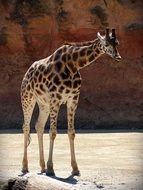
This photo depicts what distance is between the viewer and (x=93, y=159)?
7875 mm

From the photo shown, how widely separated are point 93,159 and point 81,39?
5657 mm

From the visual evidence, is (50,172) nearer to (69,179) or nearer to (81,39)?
(69,179)

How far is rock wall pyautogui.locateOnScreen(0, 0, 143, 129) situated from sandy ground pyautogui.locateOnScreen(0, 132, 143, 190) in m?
1.56

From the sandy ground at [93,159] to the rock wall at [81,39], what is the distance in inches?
61.4

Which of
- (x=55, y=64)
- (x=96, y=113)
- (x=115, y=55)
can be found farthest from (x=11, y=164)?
(x=96, y=113)

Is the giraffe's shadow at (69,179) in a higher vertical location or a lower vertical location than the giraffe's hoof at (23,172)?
higher

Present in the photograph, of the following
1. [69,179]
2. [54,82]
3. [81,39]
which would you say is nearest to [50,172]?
[69,179]

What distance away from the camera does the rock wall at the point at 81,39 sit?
42.2 feet

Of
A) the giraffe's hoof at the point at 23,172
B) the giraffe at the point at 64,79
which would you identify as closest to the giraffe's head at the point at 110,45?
the giraffe at the point at 64,79

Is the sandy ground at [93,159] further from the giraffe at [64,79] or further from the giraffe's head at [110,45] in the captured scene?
the giraffe's head at [110,45]

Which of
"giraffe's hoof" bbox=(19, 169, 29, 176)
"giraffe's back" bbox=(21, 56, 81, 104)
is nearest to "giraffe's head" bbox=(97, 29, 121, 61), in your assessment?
"giraffe's back" bbox=(21, 56, 81, 104)

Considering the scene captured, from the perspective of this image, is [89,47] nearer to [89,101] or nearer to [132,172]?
[132,172]

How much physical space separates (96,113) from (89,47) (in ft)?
19.1

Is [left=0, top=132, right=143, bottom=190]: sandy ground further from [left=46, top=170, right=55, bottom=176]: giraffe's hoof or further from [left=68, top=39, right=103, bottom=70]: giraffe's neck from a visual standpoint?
[left=68, top=39, right=103, bottom=70]: giraffe's neck
